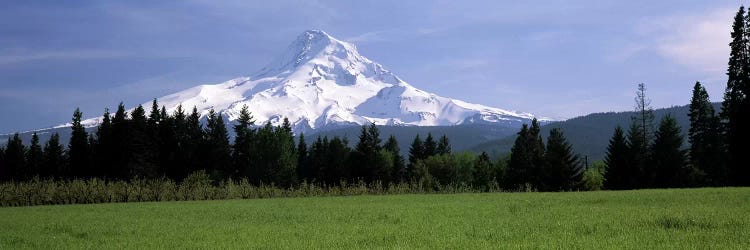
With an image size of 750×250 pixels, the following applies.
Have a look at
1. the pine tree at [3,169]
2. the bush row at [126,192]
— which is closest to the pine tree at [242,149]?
the pine tree at [3,169]

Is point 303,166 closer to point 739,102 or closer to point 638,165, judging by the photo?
point 638,165

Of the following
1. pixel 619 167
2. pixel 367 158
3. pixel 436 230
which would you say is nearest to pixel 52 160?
pixel 367 158

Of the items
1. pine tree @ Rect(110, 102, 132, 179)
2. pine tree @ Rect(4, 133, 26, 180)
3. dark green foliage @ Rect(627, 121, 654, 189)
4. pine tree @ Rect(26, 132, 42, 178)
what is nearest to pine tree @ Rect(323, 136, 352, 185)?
pine tree @ Rect(110, 102, 132, 179)

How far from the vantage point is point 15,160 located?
4031 inches

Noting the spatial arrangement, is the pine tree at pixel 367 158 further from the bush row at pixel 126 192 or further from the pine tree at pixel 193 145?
the bush row at pixel 126 192

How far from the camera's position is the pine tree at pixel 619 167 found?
70.6 meters

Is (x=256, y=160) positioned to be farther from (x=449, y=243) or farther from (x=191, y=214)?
(x=449, y=243)

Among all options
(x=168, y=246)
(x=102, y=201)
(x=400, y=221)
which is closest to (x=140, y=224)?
(x=168, y=246)

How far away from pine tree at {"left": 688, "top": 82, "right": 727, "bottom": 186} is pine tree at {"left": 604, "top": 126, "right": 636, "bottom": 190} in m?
7.70

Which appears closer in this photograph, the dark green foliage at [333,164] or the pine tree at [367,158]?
the pine tree at [367,158]

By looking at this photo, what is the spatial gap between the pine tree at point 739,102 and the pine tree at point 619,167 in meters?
18.3

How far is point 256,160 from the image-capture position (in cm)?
8588

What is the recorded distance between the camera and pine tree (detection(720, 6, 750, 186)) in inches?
1933

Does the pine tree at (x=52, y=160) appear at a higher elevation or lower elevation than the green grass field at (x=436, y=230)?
higher
